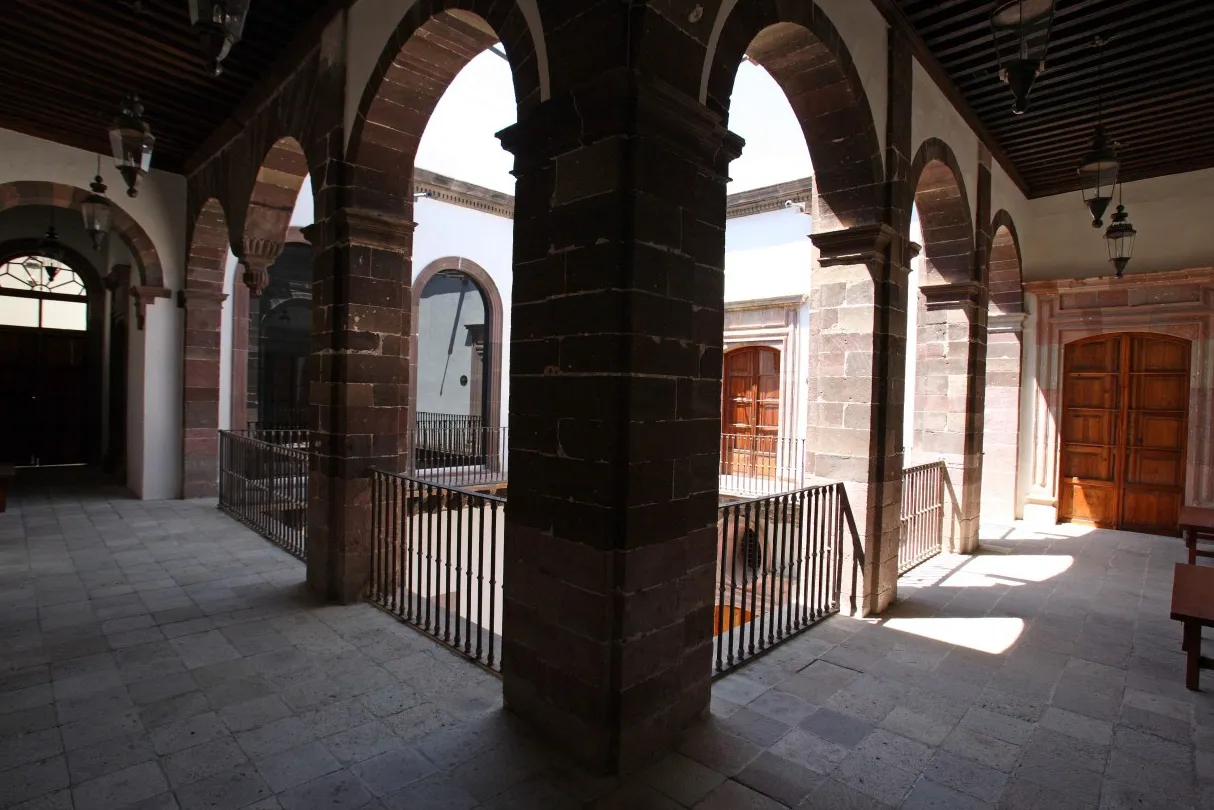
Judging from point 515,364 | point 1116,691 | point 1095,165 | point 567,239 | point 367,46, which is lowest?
point 1116,691

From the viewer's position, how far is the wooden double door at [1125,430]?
23.1 feet

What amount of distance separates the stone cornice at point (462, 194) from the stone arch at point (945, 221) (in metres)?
6.15

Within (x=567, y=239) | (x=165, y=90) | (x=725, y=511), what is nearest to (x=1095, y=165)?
(x=725, y=511)

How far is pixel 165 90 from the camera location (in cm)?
566

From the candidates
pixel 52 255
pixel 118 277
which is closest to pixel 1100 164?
pixel 118 277

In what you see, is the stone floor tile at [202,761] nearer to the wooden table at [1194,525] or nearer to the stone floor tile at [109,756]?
the stone floor tile at [109,756]

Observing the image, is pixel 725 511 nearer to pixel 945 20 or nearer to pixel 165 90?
pixel 945 20

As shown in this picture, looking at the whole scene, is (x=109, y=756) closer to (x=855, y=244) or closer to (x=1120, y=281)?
(x=855, y=244)

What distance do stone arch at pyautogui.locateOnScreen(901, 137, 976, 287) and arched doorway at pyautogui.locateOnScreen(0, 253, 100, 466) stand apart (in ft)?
39.0

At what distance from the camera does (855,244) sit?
4148 millimetres

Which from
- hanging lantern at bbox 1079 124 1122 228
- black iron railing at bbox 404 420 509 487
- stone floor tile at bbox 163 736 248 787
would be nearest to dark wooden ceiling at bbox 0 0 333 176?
stone floor tile at bbox 163 736 248 787

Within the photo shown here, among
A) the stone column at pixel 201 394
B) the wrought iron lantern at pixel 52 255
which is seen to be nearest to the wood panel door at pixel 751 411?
the stone column at pixel 201 394

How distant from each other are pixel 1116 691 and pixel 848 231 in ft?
9.55

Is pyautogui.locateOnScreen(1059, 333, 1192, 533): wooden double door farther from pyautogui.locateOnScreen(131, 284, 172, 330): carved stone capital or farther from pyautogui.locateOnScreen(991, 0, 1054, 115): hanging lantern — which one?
pyautogui.locateOnScreen(131, 284, 172, 330): carved stone capital
